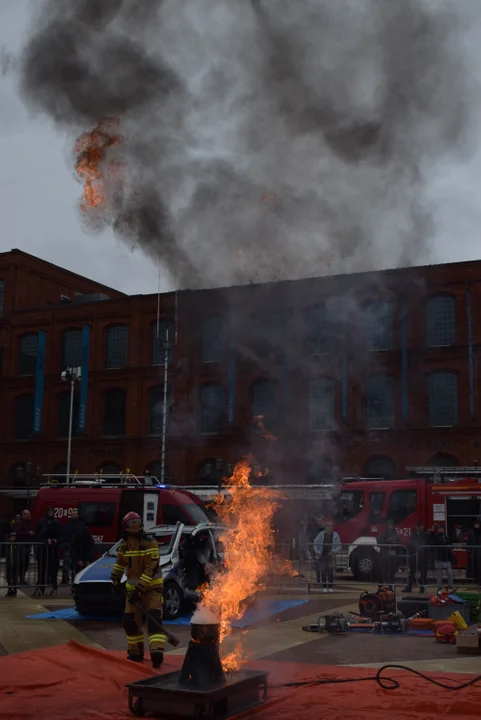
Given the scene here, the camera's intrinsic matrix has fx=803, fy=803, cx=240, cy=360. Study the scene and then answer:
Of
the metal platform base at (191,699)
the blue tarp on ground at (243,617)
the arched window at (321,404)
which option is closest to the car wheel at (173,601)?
the blue tarp on ground at (243,617)

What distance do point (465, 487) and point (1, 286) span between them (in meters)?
31.9

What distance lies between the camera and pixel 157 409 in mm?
40219

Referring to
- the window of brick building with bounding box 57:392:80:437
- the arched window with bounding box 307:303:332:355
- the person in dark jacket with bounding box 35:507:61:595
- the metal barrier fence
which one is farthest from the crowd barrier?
the window of brick building with bounding box 57:392:80:437

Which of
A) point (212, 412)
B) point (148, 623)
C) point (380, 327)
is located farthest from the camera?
point (212, 412)

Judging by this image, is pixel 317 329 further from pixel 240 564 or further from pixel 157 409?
pixel 157 409

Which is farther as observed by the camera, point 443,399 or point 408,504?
point 443,399

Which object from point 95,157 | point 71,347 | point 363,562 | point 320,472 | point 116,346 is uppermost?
point 71,347

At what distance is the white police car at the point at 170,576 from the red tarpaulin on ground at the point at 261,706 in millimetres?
3900

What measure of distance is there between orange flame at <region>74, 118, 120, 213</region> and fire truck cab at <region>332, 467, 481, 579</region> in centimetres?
1381

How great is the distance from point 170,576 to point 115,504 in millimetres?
10311

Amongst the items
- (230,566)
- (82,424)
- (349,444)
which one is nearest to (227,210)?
(230,566)

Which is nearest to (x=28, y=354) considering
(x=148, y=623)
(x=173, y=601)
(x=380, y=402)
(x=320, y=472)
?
(x=380, y=402)

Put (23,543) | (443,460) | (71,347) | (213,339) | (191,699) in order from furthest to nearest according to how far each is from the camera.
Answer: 1. (71,347)
2. (443,460)
3. (213,339)
4. (23,543)
5. (191,699)

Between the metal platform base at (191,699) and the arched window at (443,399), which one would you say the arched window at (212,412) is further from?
the metal platform base at (191,699)
